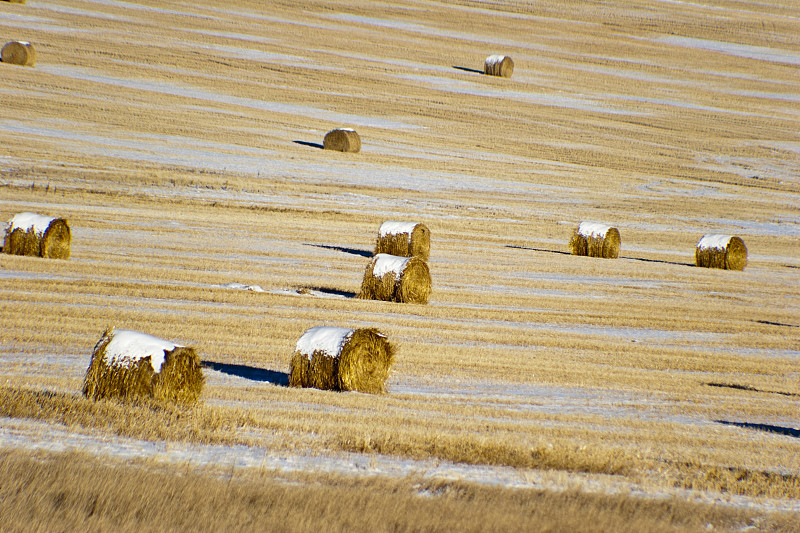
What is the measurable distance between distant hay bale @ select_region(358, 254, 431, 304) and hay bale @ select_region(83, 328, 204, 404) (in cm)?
752

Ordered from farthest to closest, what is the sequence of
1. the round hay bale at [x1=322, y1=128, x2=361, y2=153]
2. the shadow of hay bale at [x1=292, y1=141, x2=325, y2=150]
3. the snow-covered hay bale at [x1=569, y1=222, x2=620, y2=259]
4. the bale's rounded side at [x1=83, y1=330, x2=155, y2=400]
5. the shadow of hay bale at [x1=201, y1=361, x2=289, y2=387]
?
1. the shadow of hay bale at [x1=292, y1=141, x2=325, y2=150]
2. the round hay bale at [x1=322, y1=128, x2=361, y2=153]
3. the snow-covered hay bale at [x1=569, y1=222, x2=620, y2=259]
4. the shadow of hay bale at [x1=201, y1=361, x2=289, y2=387]
5. the bale's rounded side at [x1=83, y1=330, x2=155, y2=400]

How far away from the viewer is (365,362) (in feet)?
32.6

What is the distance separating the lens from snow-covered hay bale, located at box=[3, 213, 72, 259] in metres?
16.7

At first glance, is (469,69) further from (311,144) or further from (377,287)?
(377,287)

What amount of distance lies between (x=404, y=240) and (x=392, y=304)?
4648 mm

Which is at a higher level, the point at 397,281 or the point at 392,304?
the point at 397,281

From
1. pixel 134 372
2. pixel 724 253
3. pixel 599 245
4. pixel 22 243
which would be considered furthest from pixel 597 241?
pixel 134 372

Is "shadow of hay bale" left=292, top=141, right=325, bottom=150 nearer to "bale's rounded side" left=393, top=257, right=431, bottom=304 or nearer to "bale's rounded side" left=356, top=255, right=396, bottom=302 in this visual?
"bale's rounded side" left=356, top=255, right=396, bottom=302

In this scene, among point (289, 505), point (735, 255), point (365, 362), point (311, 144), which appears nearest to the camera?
point (289, 505)

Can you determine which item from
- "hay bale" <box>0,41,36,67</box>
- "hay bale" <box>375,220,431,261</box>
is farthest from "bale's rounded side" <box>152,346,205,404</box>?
"hay bale" <box>0,41,36,67</box>

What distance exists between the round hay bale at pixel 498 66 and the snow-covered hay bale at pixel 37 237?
140 ft

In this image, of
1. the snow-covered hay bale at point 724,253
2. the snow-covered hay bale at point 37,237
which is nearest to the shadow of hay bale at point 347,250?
the snow-covered hay bale at point 37,237

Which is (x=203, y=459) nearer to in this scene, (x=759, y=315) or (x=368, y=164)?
(x=759, y=315)

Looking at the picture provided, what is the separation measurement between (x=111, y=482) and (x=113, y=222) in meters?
16.8
